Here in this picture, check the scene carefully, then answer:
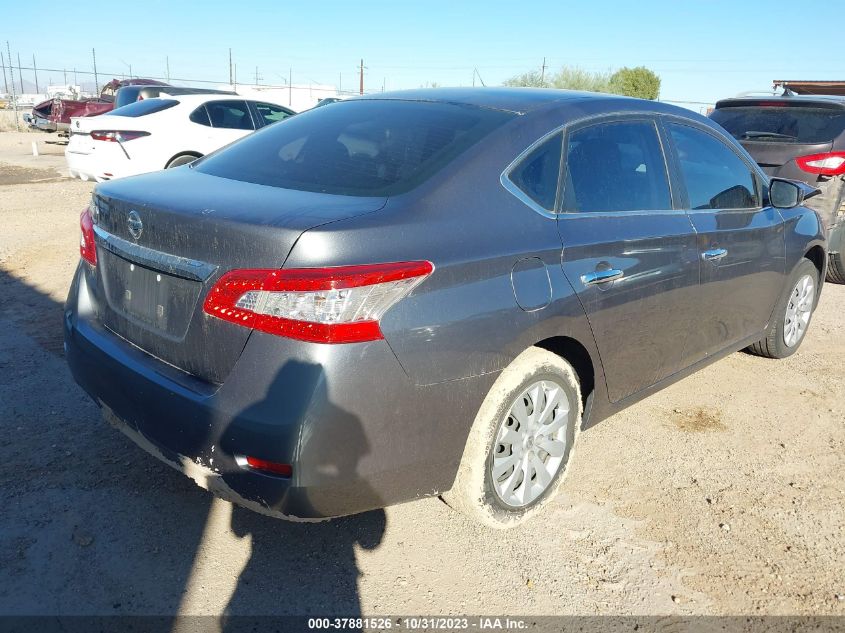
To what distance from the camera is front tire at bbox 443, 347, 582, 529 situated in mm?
2498

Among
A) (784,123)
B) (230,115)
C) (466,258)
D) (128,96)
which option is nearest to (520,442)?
(466,258)

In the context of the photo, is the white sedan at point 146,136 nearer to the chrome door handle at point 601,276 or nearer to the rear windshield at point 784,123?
the rear windshield at point 784,123

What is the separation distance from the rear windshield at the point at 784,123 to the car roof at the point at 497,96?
399 centimetres

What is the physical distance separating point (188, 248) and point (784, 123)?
6.19 meters

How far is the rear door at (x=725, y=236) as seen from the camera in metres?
3.47

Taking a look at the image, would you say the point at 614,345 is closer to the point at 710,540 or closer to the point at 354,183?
the point at 710,540

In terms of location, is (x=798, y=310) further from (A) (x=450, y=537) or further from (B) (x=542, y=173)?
(A) (x=450, y=537)

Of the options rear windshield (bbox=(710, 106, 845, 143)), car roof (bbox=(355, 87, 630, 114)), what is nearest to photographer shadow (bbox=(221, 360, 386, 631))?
car roof (bbox=(355, 87, 630, 114))

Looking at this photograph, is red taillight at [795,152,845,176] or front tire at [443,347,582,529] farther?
red taillight at [795,152,845,176]

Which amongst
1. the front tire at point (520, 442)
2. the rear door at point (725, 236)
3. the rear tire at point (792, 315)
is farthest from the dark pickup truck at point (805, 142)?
the front tire at point (520, 442)

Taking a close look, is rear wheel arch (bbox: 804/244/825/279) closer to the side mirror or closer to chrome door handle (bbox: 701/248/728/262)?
the side mirror

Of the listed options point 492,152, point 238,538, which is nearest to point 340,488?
point 238,538

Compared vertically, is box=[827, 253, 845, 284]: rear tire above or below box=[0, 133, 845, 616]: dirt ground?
above

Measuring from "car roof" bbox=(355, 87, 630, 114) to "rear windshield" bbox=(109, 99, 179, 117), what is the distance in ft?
22.4
